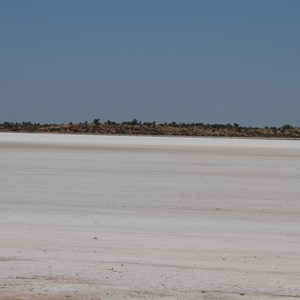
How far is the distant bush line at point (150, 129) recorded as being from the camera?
89.9m

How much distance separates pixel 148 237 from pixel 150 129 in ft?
276

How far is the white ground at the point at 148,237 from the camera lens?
7.72 meters

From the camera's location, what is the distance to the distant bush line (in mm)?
89938

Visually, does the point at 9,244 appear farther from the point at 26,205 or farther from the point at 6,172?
the point at 6,172

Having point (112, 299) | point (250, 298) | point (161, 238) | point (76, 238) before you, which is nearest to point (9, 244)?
point (76, 238)

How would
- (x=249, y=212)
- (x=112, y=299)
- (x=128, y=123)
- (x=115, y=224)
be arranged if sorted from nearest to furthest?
1. (x=112, y=299)
2. (x=115, y=224)
3. (x=249, y=212)
4. (x=128, y=123)

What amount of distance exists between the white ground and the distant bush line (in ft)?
226

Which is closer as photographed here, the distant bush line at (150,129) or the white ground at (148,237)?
the white ground at (148,237)

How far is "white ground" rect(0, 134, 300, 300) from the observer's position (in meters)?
7.72

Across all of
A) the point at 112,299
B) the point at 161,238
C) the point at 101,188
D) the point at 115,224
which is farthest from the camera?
the point at 101,188

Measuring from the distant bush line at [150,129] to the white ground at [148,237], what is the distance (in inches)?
2714

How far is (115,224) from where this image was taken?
1184cm

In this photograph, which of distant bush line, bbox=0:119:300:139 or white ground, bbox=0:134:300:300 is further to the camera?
distant bush line, bbox=0:119:300:139

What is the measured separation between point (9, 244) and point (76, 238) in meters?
0.94
